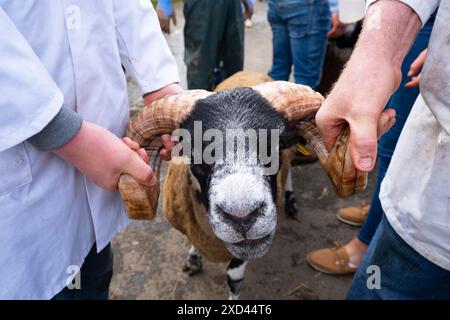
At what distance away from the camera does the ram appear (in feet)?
4.60

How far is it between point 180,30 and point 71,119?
7.04m

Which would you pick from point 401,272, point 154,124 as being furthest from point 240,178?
point 401,272

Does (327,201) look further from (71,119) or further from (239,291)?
(71,119)

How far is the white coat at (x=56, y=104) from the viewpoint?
3.21ft

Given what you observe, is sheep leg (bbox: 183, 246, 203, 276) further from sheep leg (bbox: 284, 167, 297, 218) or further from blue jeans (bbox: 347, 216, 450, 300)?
blue jeans (bbox: 347, 216, 450, 300)

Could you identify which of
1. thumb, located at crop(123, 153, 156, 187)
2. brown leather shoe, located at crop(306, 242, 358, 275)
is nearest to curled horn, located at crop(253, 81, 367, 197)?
thumb, located at crop(123, 153, 156, 187)

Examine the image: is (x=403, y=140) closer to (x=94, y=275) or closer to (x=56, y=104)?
(x=56, y=104)

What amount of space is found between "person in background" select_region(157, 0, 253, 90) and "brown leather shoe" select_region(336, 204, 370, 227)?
198 centimetres

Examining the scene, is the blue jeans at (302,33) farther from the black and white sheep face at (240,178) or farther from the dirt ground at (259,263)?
the black and white sheep face at (240,178)

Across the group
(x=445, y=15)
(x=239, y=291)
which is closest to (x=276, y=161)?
(x=445, y=15)

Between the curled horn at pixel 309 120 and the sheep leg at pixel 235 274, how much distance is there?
113 centimetres

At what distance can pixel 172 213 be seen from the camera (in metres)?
2.36

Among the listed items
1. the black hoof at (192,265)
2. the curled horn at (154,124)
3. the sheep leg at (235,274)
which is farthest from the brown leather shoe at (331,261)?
the curled horn at (154,124)

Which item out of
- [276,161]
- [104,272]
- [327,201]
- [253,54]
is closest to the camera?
[276,161]
